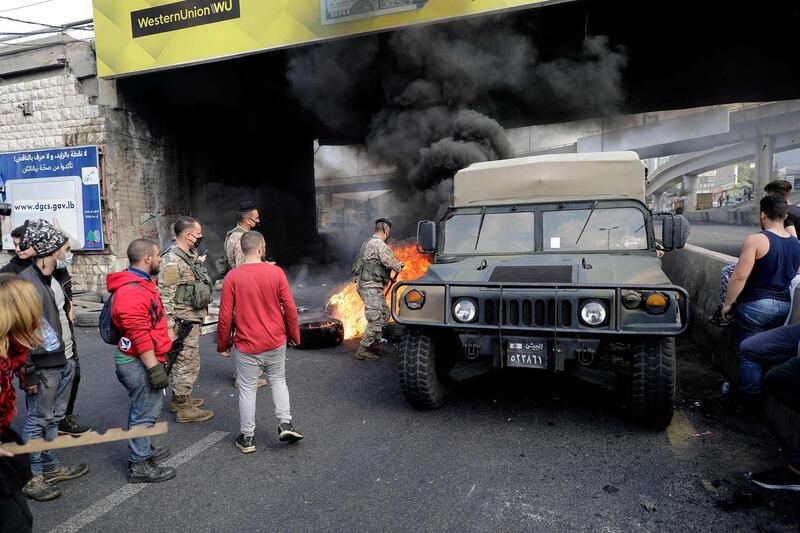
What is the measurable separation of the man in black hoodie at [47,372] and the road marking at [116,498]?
354mm

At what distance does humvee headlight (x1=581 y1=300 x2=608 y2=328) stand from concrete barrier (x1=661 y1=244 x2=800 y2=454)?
139 centimetres

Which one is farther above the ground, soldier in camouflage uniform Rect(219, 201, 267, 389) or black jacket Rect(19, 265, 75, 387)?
soldier in camouflage uniform Rect(219, 201, 267, 389)

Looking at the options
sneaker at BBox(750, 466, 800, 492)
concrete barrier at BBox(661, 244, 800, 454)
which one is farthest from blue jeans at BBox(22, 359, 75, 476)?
concrete barrier at BBox(661, 244, 800, 454)

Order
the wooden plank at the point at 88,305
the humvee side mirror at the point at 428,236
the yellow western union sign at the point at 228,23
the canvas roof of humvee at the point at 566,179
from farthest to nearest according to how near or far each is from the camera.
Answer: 1. the wooden plank at the point at 88,305
2. the yellow western union sign at the point at 228,23
3. the canvas roof of humvee at the point at 566,179
4. the humvee side mirror at the point at 428,236

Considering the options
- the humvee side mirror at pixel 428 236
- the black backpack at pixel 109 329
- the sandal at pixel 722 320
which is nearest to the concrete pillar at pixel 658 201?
the sandal at pixel 722 320

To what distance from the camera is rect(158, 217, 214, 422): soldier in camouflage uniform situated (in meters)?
4.51

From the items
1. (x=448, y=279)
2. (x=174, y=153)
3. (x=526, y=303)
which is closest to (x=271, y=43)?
(x=174, y=153)

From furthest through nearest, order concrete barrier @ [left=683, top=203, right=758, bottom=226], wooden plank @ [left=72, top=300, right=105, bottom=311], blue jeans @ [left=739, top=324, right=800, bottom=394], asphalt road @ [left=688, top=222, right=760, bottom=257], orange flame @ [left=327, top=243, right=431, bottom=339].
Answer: concrete barrier @ [left=683, top=203, right=758, bottom=226]
asphalt road @ [left=688, top=222, right=760, bottom=257]
wooden plank @ [left=72, top=300, right=105, bottom=311]
orange flame @ [left=327, top=243, right=431, bottom=339]
blue jeans @ [left=739, top=324, right=800, bottom=394]

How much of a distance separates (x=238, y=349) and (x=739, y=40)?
40.4 ft

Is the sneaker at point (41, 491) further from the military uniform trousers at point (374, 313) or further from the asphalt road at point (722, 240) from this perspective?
the asphalt road at point (722, 240)

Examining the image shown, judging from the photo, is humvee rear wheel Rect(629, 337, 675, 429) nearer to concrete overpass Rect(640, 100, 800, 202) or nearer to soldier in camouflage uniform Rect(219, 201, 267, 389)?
soldier in camouflage uniform Rect(219, 201, 267, 389)

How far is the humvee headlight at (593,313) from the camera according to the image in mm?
3666

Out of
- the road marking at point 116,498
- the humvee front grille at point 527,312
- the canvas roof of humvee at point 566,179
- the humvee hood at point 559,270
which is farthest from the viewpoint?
the canvas roof of humvee at point 566,179

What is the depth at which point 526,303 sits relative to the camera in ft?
12.6
